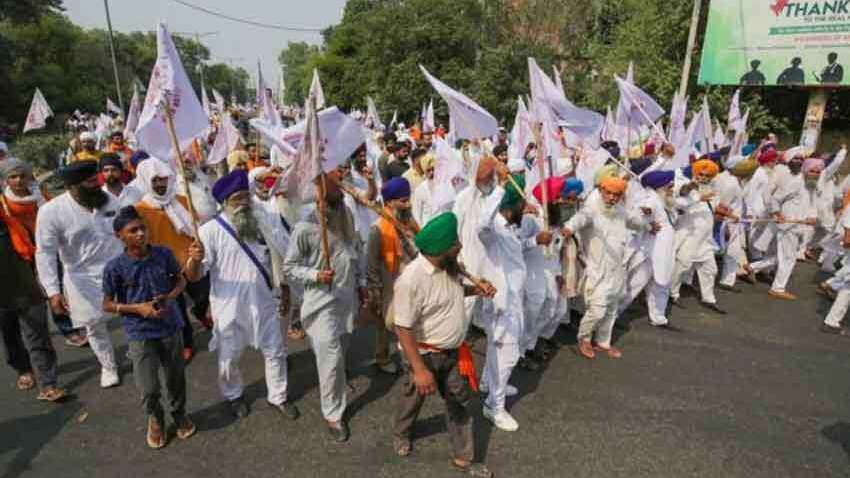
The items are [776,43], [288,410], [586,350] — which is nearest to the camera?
[288,410]

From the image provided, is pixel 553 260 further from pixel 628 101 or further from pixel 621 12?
pixel 621 12

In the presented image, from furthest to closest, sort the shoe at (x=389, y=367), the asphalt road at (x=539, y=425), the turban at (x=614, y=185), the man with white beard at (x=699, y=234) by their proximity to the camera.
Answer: the man with white beard at (x=699, y=234), the shoe at (x=389, y=367), the turban at (x=614, y=185), the asphalt road at (x=539, y=425)

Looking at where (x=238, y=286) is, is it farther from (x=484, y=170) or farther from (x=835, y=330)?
(x=835, y=330)

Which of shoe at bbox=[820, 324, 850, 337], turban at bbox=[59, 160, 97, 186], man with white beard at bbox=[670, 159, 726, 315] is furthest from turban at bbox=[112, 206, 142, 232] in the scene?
shoe at bbox=[820, 324, 850, 337]

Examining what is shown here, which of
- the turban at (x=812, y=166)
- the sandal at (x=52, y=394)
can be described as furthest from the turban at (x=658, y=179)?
the sandal at (x=52, y=394)

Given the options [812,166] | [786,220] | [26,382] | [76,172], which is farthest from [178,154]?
[812,166]

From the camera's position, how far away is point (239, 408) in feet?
12.7

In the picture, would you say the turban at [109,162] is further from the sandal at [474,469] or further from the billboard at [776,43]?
the billboard at [776,43]

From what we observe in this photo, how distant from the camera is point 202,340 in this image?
5246mm

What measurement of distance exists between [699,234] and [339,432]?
494 cm

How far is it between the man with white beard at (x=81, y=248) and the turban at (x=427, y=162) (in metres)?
3.41

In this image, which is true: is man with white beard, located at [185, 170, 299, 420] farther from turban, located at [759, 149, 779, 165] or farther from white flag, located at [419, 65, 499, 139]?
turban, located at [759, 149, 779, 165]

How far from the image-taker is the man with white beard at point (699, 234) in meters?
6.11

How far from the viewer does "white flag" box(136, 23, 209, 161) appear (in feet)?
11.7
